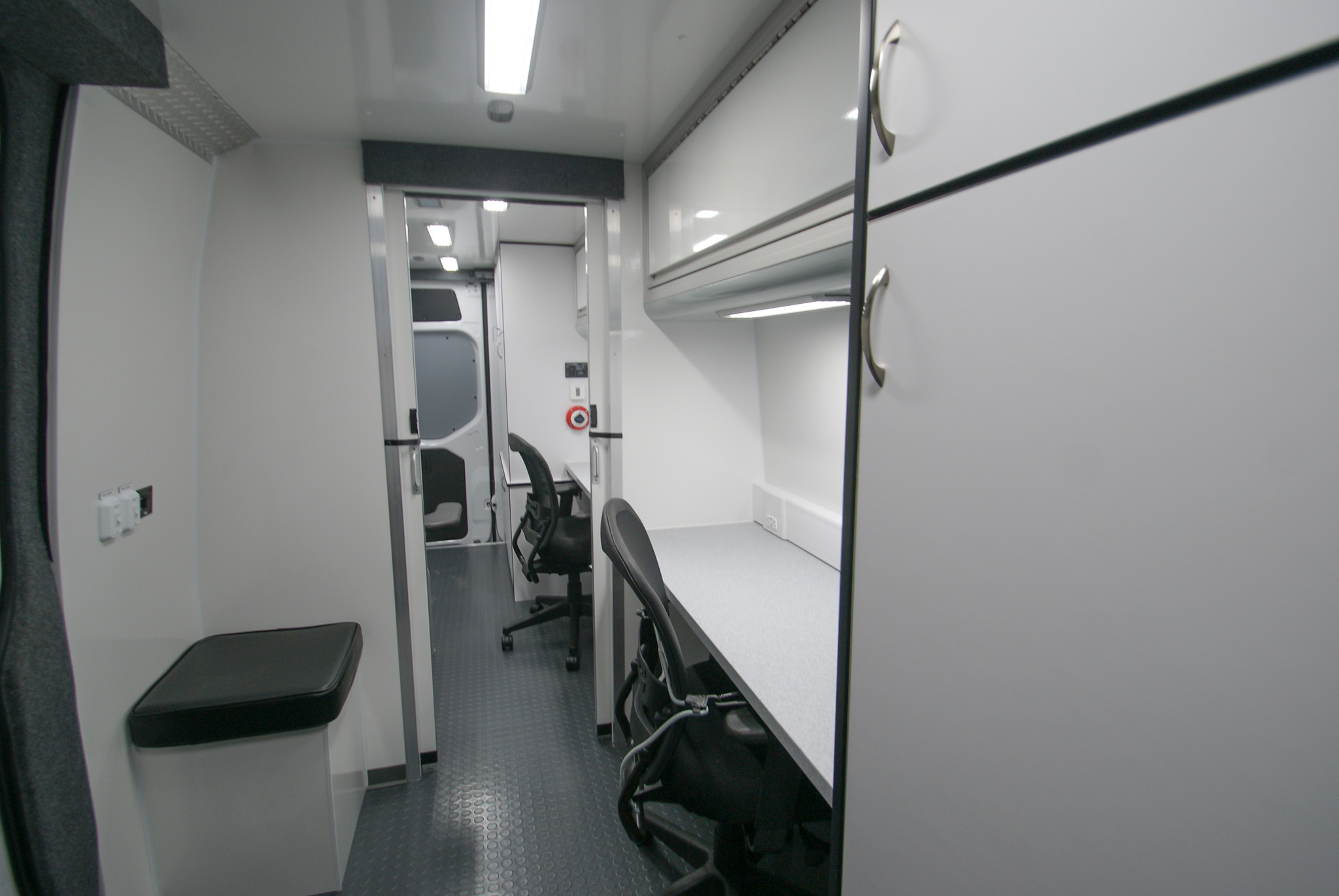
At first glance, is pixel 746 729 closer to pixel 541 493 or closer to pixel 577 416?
pixel 541 493

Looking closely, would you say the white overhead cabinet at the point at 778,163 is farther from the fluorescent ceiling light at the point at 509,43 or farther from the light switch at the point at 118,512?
the light switch at the point at 118,512

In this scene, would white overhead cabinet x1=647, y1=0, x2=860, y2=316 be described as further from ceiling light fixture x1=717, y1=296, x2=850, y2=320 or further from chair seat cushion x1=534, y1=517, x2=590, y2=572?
chair seat cushion x1=534, y1=517, x2=590, y2=572

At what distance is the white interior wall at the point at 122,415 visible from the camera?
3.85 ft

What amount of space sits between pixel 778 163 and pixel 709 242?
35 cm

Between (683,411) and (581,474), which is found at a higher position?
(683,411)

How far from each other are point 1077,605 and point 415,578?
201cm

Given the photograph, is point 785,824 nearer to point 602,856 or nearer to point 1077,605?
point 602,856

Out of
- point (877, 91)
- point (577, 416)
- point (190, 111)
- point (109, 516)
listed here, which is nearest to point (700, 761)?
point (877, 91)

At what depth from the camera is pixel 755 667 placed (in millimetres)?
1246

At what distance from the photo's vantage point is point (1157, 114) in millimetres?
409

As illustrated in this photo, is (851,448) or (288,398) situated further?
(288,398)

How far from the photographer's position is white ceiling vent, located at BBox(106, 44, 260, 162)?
1.29 meters

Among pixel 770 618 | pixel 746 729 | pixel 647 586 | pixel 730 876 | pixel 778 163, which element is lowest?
pixel 730 876

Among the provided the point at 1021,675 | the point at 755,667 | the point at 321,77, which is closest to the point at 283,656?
the point at 755,667
